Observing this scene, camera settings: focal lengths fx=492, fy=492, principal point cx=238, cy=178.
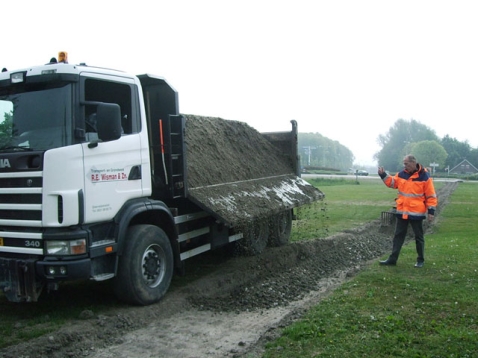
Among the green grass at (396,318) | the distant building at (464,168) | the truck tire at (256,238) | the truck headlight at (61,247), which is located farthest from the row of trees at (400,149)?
the truck headlight at (61,247)

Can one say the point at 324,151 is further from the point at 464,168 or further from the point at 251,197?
the point at 251,197

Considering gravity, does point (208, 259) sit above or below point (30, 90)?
below

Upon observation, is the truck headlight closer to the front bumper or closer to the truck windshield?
the front bumper

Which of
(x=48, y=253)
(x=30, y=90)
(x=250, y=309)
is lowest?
(x=250, y=309)

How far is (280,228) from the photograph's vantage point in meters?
11.0

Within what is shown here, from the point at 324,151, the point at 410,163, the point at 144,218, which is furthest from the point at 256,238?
the point at 324,151

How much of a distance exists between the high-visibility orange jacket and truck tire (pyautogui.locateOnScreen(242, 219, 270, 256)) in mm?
2547

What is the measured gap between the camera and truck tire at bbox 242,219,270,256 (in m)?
9.55

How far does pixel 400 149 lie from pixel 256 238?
4684 inches

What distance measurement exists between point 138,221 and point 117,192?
0.66 m

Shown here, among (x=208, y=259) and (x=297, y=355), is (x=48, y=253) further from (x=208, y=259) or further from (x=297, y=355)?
(x=208, y=259)

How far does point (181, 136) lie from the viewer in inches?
283

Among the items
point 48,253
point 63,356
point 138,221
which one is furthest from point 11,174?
point 63,356

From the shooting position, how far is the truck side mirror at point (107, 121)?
554 cm
